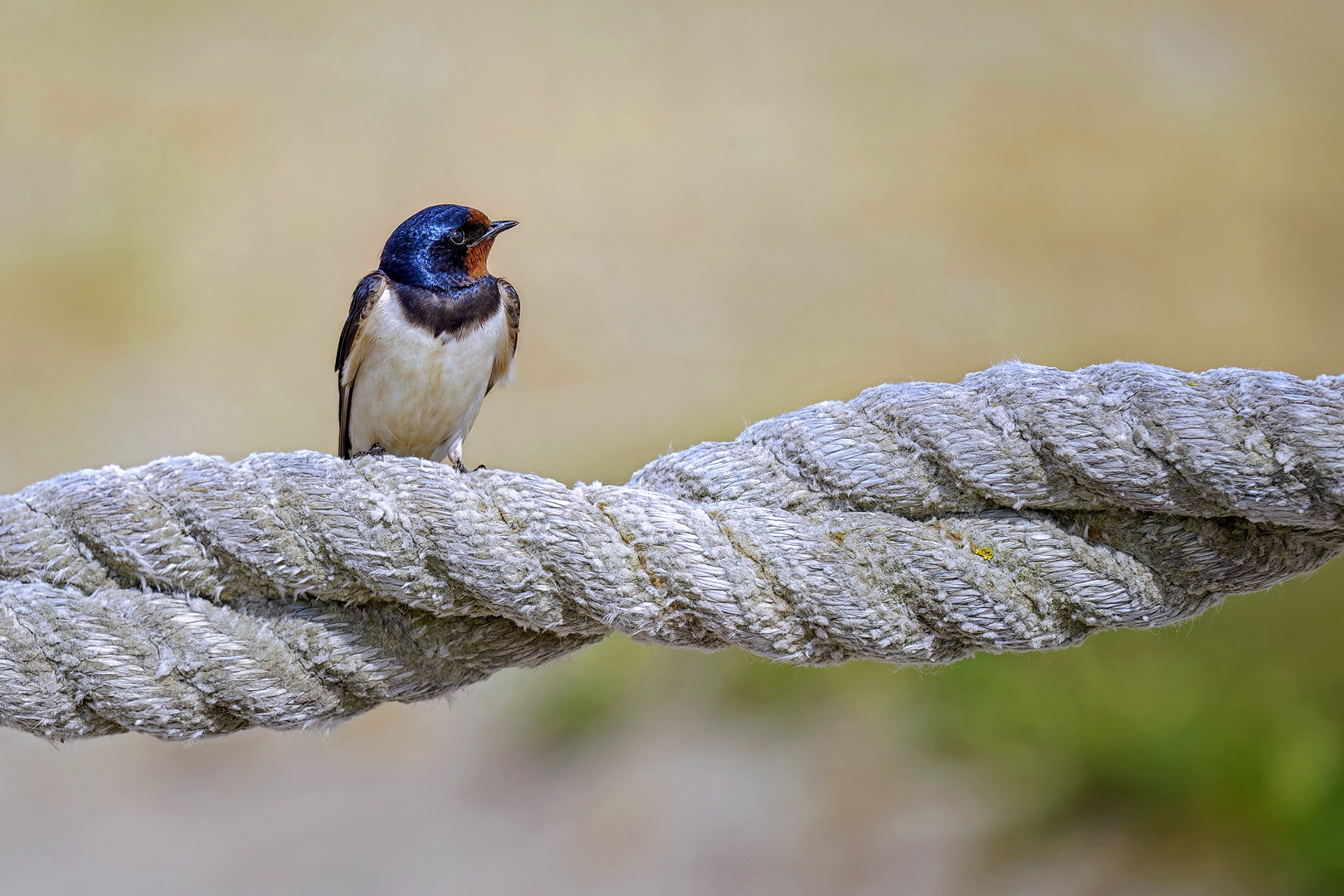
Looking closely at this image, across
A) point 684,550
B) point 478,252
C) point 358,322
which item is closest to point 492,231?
point 478,252

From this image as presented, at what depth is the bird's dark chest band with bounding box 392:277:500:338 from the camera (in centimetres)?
106

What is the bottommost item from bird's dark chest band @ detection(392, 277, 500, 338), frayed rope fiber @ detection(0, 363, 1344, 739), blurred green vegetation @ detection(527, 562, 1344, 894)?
blurred green vegetation @ detection(527, 562, 1344, 894)

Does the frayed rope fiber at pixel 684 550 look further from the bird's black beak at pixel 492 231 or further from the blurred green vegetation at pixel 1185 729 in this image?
the blurred green vegetation at pixel 1185 729

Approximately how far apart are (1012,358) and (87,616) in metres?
0.56

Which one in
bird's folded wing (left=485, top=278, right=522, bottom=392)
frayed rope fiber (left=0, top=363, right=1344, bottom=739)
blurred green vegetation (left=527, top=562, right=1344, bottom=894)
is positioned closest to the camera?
frayed rope fiber (left=0, top=363, right=1344, bottom=739)

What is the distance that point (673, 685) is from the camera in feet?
9.09

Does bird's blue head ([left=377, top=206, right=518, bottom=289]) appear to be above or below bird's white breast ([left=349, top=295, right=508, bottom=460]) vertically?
above

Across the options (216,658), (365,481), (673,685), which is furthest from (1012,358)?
(673,685)

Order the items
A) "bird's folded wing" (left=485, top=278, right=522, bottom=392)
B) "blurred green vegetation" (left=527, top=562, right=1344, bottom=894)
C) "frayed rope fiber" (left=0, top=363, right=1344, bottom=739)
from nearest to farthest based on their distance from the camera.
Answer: "frayed rope fiber" (left=0, top=363, right=1344, bottom=739)
"bird's folded wing" (left=485, top=278, right=522, bottom=392)
"blurred green vegetation" (left=527, top=562, right=1344, bottom=894)

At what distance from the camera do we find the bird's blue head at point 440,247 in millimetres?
1041

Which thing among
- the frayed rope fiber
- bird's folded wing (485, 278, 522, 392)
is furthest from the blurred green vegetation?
the frayed rope fiber

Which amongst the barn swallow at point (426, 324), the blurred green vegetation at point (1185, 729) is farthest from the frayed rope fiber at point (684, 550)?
the blurred green vegetation at point (1185, 729)

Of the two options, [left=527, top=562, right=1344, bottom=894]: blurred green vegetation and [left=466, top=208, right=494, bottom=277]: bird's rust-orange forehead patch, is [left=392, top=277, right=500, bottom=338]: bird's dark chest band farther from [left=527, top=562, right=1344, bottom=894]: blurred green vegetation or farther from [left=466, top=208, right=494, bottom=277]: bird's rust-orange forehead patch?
[left=527, top=562, right=1344, bottom=894]: blurred green vegetation

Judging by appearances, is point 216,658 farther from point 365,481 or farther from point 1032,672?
point 1032,672
